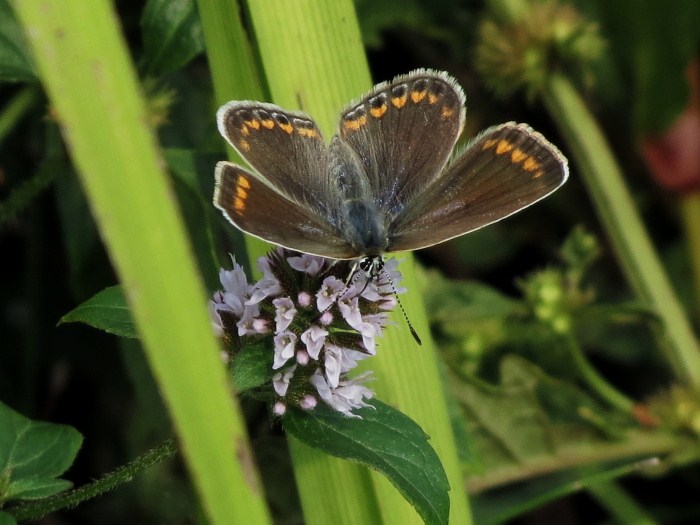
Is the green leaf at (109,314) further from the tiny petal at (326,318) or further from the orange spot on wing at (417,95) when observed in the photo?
the orange spot on wing at (417,95)

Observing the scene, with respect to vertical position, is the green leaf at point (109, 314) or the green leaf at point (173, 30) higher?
the green leaf at point (173, 30)

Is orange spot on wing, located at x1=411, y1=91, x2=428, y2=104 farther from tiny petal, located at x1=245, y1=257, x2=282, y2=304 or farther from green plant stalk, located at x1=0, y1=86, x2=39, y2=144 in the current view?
green plant stalk, located at x1=0, y1=86, x2=39, y2=144

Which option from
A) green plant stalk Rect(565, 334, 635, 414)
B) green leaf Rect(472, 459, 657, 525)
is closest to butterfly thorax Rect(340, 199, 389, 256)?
green plant stalk Rect(565, 334, 635, 414)

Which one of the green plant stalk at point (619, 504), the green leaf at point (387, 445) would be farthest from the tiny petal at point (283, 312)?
the green plant stalk at point (619, 504)

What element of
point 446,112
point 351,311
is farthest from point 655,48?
point 351,311

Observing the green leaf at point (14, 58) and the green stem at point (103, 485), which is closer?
the green stem at point (103, 485)

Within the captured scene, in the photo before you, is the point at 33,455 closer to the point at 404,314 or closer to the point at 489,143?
the point at 404,314
